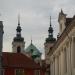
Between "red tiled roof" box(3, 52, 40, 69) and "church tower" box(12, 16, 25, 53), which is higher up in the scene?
"church tower" box(12, 16, 25, 53)

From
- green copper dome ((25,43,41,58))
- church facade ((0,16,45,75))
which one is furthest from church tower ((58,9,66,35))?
green copper dome ((25,43,41,58))

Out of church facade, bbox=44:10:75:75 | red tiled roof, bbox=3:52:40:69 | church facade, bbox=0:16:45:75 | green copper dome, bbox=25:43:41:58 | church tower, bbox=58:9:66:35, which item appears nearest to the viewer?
church facade, bbox=44:10:75:75

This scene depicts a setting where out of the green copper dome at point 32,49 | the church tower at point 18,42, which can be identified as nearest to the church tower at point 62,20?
the church tower at point 18,42

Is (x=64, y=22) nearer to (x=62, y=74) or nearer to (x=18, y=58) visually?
(x=62, y=74)

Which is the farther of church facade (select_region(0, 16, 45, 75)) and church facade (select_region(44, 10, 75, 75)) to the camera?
church facade (select_region(0, 16, 45, 75))

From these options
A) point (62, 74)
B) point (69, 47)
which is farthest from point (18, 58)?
point (69, 47)

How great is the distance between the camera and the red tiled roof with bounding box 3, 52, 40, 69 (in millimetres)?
66125

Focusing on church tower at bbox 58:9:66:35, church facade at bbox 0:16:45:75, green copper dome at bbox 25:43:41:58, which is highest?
green copper dome at bbox 25:43:41:58

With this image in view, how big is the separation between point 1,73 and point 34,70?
264 inches

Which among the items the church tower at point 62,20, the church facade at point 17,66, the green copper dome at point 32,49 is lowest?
the church facade at point 17,66

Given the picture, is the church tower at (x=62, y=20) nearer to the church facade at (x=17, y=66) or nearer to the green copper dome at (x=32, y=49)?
the church facade at (x=17, y=66)

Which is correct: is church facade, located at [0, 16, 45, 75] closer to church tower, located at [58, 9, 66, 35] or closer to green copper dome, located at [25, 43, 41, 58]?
church tower, located at [58, 9, 66, 35]

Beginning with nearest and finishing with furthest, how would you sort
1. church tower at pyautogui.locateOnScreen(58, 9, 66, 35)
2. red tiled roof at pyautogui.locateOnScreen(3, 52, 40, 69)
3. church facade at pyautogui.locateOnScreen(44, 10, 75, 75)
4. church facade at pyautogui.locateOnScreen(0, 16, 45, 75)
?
church facade at pyautogui.locateOnScreen(44, 10, 75, 75) < church tower at pyautogui.locateOnScreen(58, 9, 66, 35) < church facade at pyautogui.locateOnScreen(0, 16, 45, 75) < red tiled roof at pyautogui.locateOnScreen(3, 52, 40, 69)

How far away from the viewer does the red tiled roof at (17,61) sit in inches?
2603
